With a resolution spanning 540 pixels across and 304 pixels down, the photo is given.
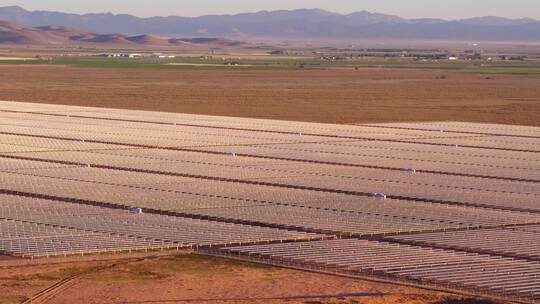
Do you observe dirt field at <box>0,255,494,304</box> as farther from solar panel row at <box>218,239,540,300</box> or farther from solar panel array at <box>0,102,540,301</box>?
solar panel array at <box>0,102,540,301</box>

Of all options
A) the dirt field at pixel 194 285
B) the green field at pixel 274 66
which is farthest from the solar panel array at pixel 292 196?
the green field at pixel 274 66

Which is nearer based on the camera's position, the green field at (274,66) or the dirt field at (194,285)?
the dirt field at (194,285)

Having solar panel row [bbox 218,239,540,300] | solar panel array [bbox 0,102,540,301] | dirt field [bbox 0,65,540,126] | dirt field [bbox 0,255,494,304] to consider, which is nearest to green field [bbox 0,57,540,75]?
dirt field [bbox 0,65,540,126]

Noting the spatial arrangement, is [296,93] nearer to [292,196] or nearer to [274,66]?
[292,196]

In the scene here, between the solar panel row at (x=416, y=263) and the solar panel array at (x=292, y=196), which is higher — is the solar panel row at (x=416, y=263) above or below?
above

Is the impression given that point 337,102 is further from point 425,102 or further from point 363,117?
point 363,117

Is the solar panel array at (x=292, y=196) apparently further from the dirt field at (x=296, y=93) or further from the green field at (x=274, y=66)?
the green field at (x=274, y=66)

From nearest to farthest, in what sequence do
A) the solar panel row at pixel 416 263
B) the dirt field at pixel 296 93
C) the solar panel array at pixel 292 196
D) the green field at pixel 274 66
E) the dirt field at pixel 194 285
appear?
the dirt field at pixel 194 285 < the solar panel row at pixel 416 263 < the solar panel array at pixel 292 196 < the dirt field at pixel 296 93 < the green field at pixel 274 66
